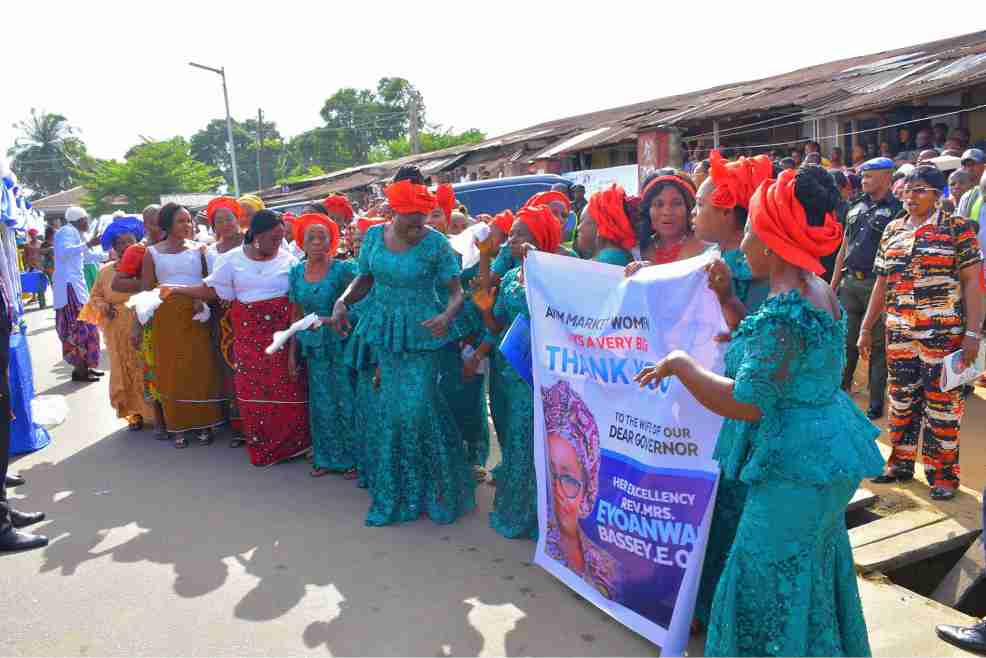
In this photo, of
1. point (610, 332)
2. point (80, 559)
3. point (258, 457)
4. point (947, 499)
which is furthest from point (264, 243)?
point (947, 499)

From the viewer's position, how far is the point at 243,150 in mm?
70125

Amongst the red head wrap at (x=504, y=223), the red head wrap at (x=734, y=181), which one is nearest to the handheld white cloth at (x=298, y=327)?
the red head wrap at (x=504, y=223)

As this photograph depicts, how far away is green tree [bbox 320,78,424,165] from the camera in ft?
192

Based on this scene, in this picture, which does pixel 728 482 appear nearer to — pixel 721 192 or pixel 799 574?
pixel 799 574

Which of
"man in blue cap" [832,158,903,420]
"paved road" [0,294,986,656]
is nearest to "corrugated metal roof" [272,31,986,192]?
"man in blue cap" [832,158,903,420]

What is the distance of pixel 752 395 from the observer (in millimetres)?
2256

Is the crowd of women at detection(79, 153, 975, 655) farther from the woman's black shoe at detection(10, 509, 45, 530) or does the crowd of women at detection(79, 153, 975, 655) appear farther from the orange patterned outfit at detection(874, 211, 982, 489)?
the woman's black shoe at detection(10, 509, 45, 530)

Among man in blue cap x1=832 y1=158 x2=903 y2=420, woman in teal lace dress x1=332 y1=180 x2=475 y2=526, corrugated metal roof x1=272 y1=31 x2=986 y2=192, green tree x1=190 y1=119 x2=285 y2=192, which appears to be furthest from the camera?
green tree x1=190 y1=119 x2=285 y2=192

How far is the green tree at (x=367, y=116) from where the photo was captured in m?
58.5

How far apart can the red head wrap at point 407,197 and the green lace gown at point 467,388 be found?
54 cm

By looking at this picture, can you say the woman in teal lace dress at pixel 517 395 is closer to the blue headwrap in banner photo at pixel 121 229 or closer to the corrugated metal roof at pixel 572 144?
the blue headwrap in banner photo at pixel 121 229

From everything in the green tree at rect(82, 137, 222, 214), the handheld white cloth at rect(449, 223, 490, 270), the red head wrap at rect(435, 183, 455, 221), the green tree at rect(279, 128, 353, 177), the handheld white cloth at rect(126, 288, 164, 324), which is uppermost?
the green tree at rect(279, 128, 353, 177)

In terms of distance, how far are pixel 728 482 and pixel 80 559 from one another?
11.2 ft

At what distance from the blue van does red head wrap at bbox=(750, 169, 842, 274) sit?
9.18m
